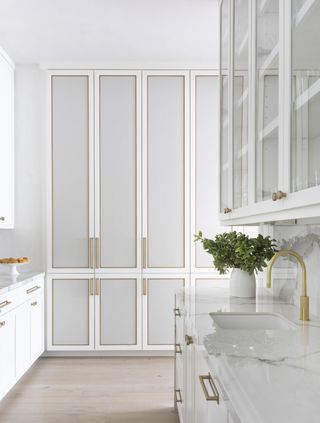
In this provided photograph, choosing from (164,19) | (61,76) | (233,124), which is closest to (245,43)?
(233,124)

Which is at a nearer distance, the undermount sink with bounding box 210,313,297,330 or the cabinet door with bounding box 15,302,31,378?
the undermount sink with bounding box 210,313,297,330

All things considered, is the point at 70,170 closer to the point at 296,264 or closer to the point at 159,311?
the point at 159,311

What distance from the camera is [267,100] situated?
5.87 feet

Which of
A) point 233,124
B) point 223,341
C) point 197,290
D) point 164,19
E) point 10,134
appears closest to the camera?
point 223,341

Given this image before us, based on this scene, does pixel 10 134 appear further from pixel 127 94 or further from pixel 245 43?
pixel 245 43

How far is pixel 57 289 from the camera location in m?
4.59

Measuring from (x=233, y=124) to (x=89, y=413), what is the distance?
2.03m

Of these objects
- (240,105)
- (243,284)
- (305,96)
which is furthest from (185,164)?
(305,96)

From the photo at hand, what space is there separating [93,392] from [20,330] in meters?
0.70

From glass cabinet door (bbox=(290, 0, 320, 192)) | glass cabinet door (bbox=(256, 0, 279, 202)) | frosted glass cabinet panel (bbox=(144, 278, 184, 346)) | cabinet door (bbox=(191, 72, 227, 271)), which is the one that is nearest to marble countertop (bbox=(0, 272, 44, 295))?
frosted glass cabinet panel (bbox=(144, 278, 184, 346))

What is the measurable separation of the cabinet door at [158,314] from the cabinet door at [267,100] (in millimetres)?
2765

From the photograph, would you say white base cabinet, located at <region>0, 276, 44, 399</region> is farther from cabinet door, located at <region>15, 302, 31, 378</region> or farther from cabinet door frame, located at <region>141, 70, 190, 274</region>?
cabinet door frame, located at <region>141, 70, 190, 274</region>

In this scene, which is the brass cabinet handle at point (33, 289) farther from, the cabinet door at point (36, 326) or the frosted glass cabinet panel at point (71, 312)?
the frosted glass cabinet panel at point (71, 312)

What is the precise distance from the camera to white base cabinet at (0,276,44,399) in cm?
336
